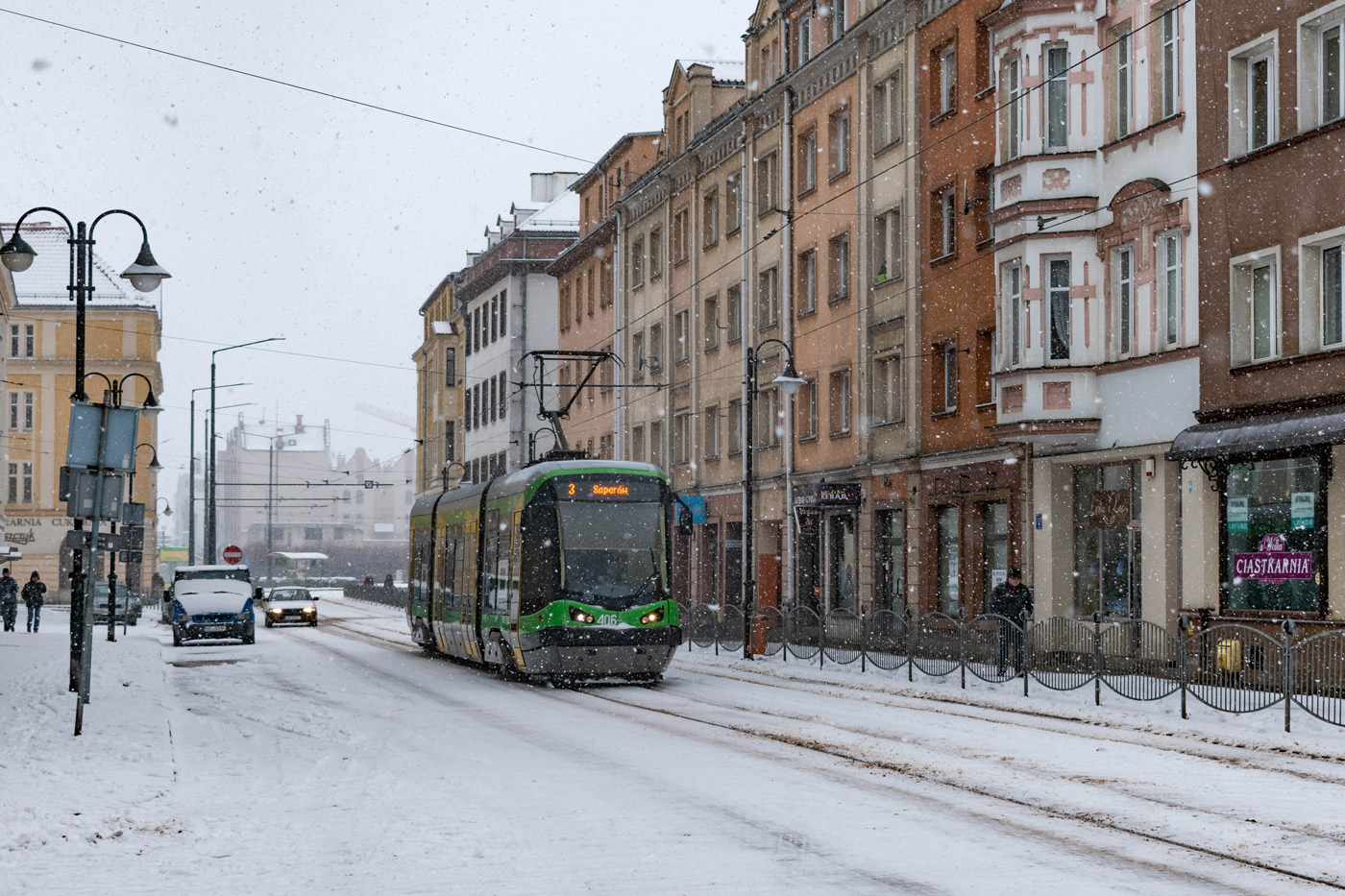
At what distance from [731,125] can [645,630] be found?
26.7m

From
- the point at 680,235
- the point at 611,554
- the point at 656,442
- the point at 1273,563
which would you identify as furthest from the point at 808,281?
the point at 1273,563

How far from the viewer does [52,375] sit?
93.1 m

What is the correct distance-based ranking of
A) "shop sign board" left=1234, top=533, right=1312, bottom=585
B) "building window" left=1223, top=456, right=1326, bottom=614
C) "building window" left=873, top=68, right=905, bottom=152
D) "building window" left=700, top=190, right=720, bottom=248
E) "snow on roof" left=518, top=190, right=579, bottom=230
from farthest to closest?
"snow on roof" left=518, top=190, right=579, bottom=230 < "building window" left=700, top=190, right=720, bottom=248 < "building window" left=873, top=68, right=905, bottom=152 < "shop sign board" left=1234, top=533, right=1312, bottom=585 < "building window" left=1223, top=456, right=1326, bottom=614

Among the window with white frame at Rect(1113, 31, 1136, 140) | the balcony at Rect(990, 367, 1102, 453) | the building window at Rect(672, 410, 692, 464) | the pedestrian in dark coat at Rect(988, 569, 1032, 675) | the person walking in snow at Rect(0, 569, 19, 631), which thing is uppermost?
the window with white frame at Rect(1113, 31, 1136, 140)

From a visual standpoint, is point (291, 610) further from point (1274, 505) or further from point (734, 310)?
point (1274, 505)

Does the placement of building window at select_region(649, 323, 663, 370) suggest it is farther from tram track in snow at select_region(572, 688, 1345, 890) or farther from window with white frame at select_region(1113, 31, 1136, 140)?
tram track in snow at select_region(572, 688, 1345, 890)

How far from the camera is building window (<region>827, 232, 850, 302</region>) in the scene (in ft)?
135

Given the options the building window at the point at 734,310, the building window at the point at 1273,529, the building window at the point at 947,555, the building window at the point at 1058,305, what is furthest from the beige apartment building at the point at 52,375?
the building window at the point at 1273,529

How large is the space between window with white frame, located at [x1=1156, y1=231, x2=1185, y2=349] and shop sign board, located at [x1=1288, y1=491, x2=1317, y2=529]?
3755 mm

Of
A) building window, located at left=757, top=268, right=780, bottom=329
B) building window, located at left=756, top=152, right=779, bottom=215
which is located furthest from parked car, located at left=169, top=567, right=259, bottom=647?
building window, located at left=756, top=152, right=779, bottom=215

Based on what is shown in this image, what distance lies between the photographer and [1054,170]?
29.9 meters

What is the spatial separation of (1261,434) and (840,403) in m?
18.1

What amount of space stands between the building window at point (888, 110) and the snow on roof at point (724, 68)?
1533cm

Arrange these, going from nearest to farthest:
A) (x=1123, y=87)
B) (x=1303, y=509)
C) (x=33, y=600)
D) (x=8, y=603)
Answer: (x=1303, y=509) < (x=1123, y=87) < (x=8, y=603) < (x=33, y=600)
